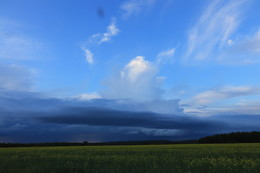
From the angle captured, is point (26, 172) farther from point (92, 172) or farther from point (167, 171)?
point (167, 171)

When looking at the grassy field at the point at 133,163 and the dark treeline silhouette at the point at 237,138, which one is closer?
the grassy field at the point at 133,163

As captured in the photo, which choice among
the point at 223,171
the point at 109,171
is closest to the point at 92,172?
the point at 109,171

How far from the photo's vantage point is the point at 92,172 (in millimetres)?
9797

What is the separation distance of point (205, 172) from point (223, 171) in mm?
857

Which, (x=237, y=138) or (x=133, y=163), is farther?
(x=237, y=138)

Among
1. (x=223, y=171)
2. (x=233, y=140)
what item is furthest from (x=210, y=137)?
(x=223, y=171)

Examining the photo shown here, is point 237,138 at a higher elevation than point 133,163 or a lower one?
higher

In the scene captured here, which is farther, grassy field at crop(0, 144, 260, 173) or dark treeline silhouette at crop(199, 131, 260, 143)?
dark treeline silhouette at crop(199, 131, 260, 143)

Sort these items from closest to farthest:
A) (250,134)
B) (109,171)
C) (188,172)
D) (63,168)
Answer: (188,172), (109,171), (63,168), (250,134)

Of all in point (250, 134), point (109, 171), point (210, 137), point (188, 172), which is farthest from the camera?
point (210, 137)

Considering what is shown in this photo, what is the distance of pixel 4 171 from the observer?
32.8 ft

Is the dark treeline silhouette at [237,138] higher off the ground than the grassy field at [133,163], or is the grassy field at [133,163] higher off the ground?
the dark treeline silhouette at [237,138]

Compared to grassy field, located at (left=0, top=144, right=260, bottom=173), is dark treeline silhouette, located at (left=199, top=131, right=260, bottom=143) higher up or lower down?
higher up

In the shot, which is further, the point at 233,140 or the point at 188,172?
the point at 233,140
